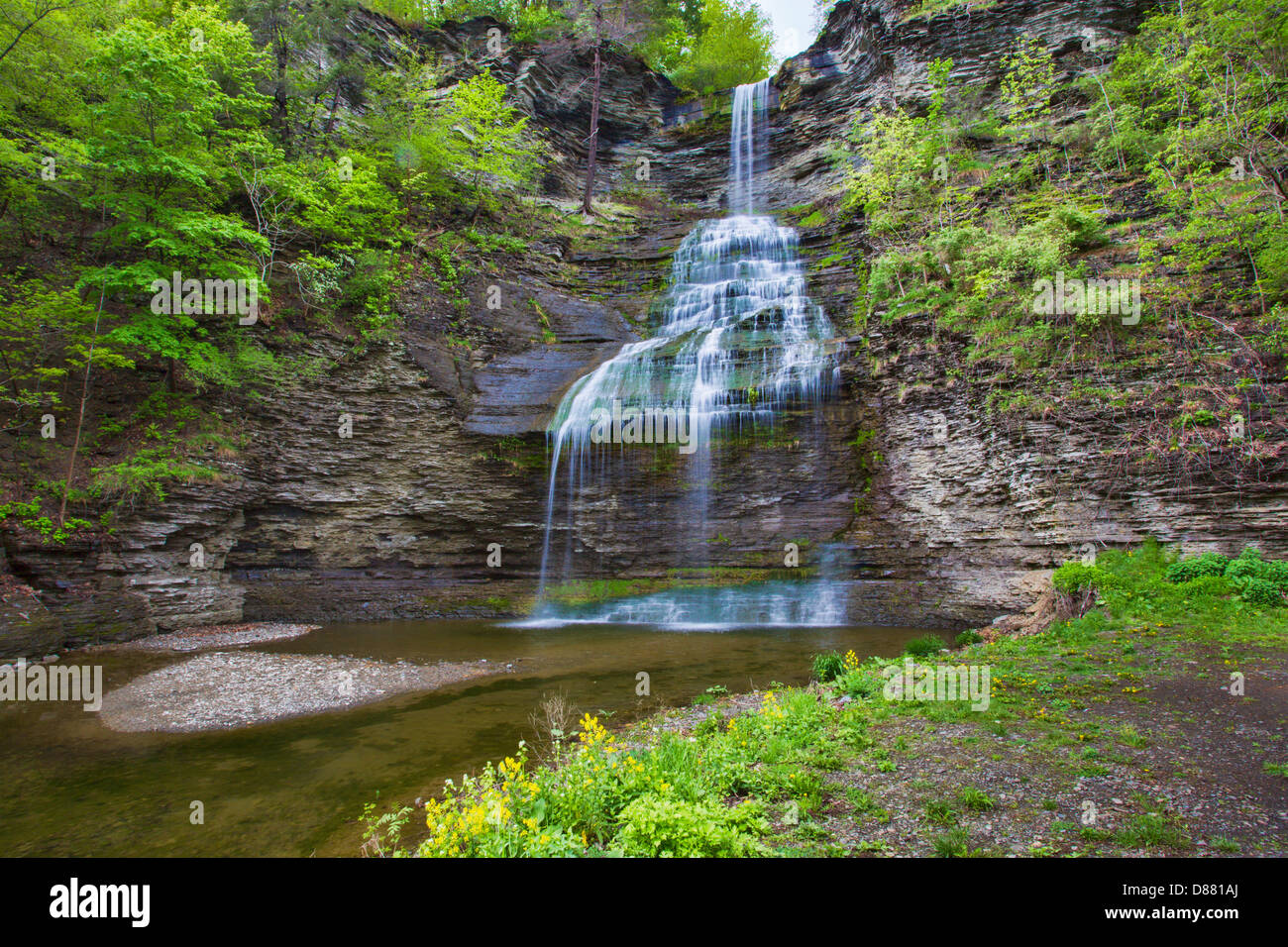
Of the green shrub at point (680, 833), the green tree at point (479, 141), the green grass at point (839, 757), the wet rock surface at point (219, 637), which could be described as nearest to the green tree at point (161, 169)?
the wet rock surface at point (219, 637)

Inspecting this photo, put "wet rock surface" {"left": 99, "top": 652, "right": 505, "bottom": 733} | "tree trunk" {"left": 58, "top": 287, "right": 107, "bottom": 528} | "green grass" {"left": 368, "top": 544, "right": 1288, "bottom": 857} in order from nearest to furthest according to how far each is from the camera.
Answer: "green grass" {"left": 368, "top": 544, "right": 1288, "bottom": 857}, "wet rock surface" {"left": 99, "top": 652, "right": 505, "bottom": 733}, "tree trunk" {"left": 58, "top": 287, "right": 107, "bottom": 528}

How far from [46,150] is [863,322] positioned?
23767 millimetres

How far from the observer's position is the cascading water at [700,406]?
16875 mm

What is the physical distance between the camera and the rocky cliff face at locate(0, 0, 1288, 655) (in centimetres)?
1280

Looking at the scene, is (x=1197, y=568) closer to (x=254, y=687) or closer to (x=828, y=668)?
(x=828, y=668)

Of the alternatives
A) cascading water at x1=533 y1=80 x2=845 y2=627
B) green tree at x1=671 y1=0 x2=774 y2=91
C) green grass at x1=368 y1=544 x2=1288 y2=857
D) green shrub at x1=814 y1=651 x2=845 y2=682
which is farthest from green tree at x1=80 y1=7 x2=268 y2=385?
green tree at x1=671 y1=0 x2=774 y2=91

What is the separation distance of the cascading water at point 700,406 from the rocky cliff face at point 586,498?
64cm

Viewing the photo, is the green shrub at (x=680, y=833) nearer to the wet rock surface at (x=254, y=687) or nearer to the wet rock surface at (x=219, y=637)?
the wet rock surface at (x=254, y=687)

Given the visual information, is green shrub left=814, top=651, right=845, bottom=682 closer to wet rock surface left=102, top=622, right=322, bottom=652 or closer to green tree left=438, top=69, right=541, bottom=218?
wet rock surface left=102, top=622, right=322, bottom=652

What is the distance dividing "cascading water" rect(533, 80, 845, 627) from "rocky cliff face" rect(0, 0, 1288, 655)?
0.64 meters

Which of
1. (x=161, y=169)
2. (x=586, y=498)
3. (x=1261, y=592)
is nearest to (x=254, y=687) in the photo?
(x=586, y=498)

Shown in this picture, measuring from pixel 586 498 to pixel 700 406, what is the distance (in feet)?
16.5

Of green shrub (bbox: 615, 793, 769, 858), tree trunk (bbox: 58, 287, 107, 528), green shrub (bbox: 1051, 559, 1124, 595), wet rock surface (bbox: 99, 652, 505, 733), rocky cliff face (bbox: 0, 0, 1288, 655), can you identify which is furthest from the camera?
tree trunk (bbox: 58, 287, 107, 528)
